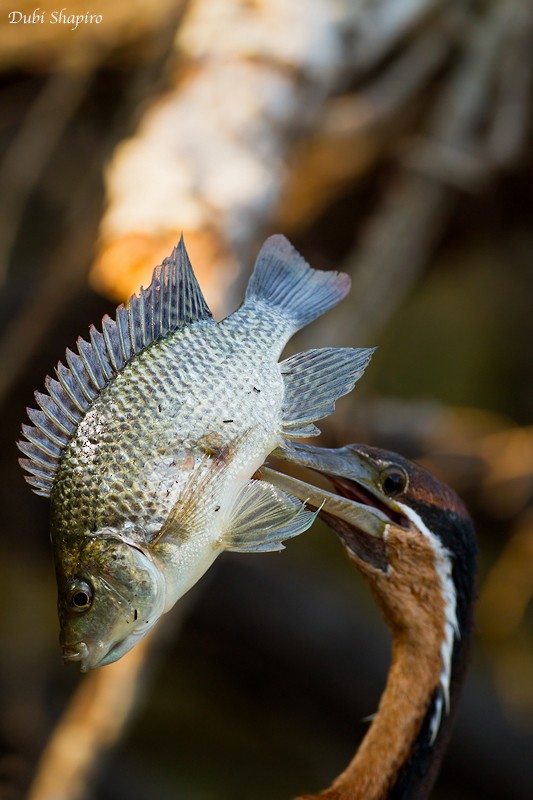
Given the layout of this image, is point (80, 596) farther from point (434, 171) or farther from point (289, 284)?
point (434, 171)

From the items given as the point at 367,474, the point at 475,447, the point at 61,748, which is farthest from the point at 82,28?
the point at 367,474

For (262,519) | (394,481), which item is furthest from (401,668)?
(262,519)

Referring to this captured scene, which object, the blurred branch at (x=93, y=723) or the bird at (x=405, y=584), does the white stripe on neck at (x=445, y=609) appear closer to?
the bird at (x=405, y=584)

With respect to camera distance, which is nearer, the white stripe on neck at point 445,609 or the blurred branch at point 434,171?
the white stripe on neck at point 445,609

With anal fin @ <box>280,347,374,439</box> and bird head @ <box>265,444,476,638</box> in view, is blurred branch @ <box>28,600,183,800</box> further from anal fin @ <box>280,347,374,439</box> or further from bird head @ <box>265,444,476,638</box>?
anal fin @ <box>280,347,374,439</box>

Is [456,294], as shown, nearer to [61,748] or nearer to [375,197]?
[375,197]

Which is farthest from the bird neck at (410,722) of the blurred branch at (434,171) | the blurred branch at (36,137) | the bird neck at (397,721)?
the blurred branch at (36,137)

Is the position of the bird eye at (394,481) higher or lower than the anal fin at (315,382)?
lower
